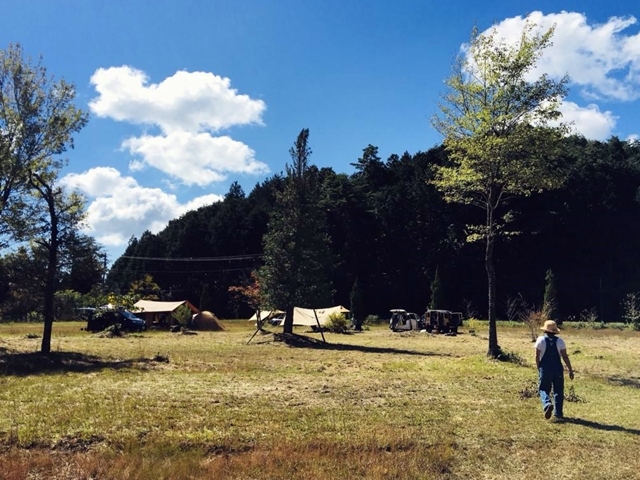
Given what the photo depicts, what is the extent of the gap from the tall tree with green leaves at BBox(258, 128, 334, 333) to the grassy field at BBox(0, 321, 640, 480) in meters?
15.9

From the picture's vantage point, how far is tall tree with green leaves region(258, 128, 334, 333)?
101 feet

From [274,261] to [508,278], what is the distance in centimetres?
4061

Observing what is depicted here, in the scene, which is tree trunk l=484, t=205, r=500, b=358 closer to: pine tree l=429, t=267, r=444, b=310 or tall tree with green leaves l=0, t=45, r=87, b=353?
tall tree with green leaves l=0, t=45, r=87, b=353

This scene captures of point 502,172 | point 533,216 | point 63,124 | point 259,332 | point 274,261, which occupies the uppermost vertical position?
point 533,216

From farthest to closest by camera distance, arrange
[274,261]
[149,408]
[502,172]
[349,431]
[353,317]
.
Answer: [353,317], [274,261], [502,172], [149,408], [349,431]

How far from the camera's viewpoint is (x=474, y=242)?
6072cm

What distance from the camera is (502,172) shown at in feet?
58.7

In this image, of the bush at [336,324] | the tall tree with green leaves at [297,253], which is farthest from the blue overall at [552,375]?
the bush at [336,324]

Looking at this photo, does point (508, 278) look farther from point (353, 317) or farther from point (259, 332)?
point (259, 332)

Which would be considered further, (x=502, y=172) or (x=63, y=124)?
(x=63, y=124)

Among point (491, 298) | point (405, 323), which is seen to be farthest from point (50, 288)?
point (405, 323)

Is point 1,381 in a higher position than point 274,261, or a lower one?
lower

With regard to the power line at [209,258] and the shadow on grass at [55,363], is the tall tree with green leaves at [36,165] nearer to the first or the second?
the shadow on grass at [55,363]

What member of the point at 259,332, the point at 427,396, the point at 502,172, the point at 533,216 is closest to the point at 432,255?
the point at 533,216
